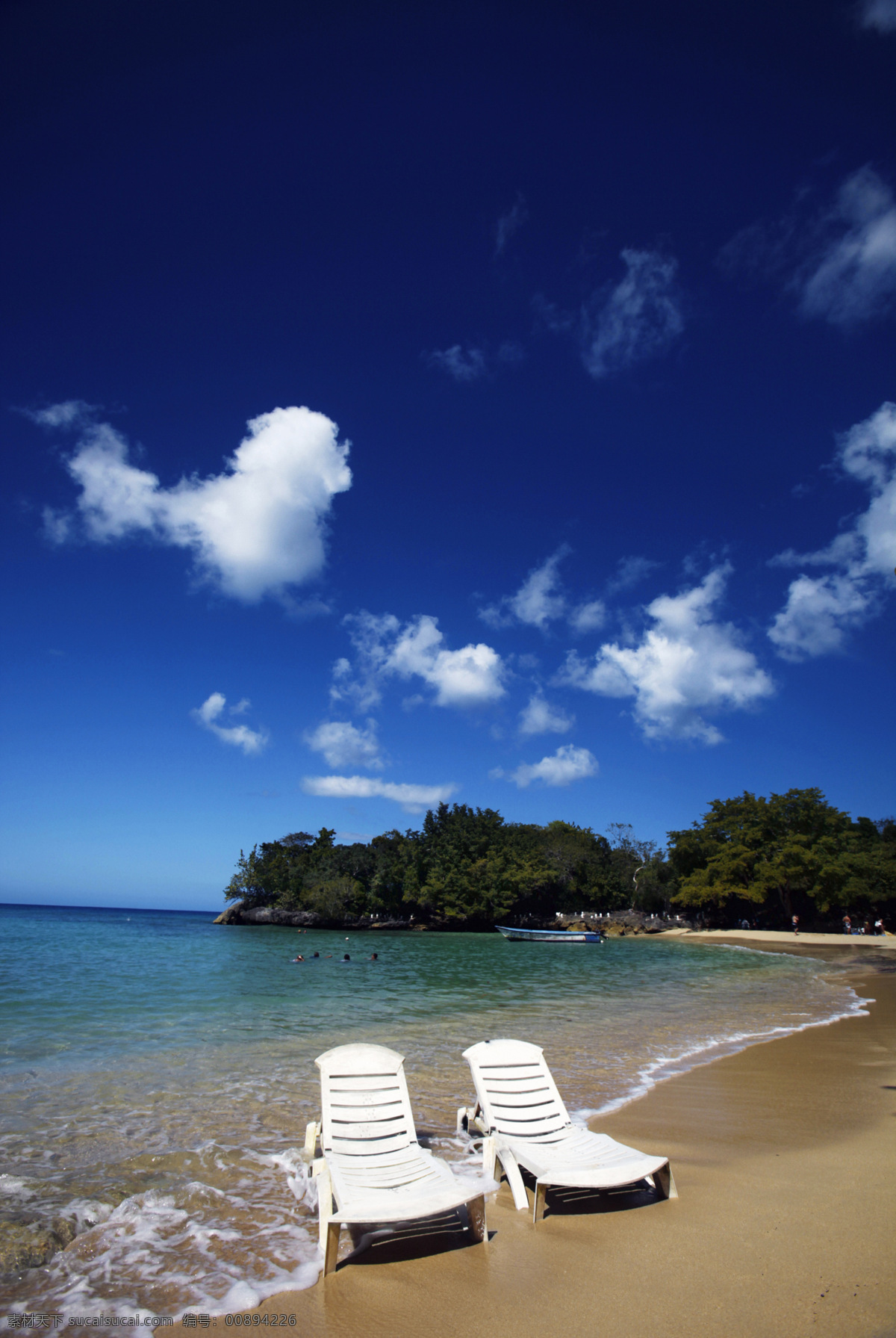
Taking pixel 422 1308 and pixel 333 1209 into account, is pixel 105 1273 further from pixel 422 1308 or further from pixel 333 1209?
pixel 422 1308

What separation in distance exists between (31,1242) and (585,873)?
3089 inches

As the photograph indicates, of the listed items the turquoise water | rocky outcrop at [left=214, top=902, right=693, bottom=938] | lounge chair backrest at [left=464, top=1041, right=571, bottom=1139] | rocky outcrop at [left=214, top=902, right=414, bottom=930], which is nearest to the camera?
the turquoise water

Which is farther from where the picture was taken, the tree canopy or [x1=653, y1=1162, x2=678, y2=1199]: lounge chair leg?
the tree canopy

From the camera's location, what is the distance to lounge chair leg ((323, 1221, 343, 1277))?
436 cm

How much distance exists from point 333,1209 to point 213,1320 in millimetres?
982

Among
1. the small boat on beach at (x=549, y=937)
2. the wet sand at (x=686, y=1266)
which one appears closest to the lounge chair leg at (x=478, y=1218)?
the wet sand at (x=686, y=1266)

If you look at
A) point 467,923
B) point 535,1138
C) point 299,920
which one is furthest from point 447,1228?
point 299,920

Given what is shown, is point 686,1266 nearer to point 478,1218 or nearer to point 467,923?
point 478,1218

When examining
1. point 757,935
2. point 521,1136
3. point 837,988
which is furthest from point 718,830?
point 521,1136

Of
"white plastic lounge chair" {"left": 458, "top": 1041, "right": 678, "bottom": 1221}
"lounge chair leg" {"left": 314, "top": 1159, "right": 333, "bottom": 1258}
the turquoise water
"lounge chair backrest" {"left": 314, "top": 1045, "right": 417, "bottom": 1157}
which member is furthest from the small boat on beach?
"lounge chair leg" {"left": 314, "top": 1159, "right": 333, "bottom": 1258}

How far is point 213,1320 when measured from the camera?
3.97m

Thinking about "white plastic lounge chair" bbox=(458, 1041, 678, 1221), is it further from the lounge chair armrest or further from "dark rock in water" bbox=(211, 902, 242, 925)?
"dark rock in water" bbox=(211, 902, 242, 925)

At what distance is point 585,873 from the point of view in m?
78.4

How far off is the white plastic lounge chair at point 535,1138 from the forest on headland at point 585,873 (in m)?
56.3
